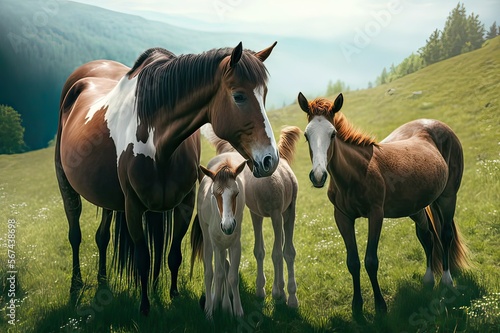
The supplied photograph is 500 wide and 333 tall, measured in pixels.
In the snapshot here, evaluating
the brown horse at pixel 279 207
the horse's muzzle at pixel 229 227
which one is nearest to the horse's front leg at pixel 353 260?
the brown horse at pixel 279 207

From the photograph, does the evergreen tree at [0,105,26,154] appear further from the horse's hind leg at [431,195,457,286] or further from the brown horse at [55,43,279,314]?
the horse's hind leg at [431,195,457,286]

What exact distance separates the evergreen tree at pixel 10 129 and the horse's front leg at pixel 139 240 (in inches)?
288

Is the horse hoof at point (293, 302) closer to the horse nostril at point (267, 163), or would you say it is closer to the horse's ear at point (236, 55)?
the horse nostril at point (267, 163)

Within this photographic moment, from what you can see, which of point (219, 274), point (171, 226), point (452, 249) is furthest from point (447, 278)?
point (171, 226)

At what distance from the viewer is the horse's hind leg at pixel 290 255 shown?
17.4 feet

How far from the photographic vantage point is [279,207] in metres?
5.29

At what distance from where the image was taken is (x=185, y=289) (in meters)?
5.84

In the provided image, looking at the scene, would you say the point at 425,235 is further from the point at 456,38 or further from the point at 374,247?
the point at 456,38

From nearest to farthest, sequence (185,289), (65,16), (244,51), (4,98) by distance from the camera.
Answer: (244,51), (185,289), (4,98), (65,16)

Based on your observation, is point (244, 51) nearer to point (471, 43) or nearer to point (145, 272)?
point (145, 272)

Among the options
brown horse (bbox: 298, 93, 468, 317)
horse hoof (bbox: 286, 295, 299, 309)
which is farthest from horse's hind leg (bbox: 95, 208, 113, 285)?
brown horse (bbox: 298, 93, 468, 317)

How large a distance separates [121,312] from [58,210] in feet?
26.5

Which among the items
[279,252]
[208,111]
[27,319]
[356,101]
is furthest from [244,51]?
[356,101]

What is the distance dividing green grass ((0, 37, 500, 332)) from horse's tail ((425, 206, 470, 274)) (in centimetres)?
19
